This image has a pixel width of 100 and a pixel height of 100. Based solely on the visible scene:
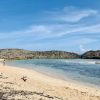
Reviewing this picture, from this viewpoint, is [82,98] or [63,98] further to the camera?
[82,98]

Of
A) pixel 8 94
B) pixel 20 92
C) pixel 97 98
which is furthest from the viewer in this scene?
pixel 97 98

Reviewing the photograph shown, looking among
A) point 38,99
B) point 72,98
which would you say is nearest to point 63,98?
point 72,98

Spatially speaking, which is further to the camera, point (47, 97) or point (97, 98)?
point (97, 98)

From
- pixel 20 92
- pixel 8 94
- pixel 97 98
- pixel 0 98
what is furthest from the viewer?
pixel 97 98

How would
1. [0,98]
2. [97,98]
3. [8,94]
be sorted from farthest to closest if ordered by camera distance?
[97,98] → [8,94] → [0,98]

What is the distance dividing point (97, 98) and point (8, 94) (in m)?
7.14

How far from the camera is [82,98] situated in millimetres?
22312

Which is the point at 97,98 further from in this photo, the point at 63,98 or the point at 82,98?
the point at 63,98

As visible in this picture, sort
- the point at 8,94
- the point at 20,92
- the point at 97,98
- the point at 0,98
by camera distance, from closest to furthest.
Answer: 1. the point at 0,98
2. the point at 8,94
3. the point at 20,92
4. the point at 97,98

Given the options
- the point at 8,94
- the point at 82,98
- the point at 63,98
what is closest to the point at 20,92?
the point at 8,94

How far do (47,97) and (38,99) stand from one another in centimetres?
114

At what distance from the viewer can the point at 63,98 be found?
20875mm

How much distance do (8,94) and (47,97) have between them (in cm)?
260

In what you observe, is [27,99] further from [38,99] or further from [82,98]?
[82,98]
